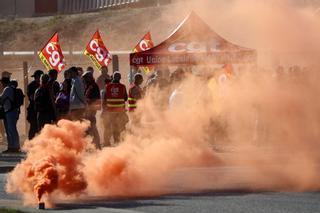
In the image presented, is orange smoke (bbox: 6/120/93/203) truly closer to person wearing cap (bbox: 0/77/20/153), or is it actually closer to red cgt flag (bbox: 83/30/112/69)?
person wearing cap (bbox: 0/77/20/153)

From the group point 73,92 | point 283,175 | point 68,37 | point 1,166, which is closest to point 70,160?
point 283,175

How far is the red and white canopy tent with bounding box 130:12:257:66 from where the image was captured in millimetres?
21844

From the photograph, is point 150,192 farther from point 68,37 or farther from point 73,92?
point 68,37

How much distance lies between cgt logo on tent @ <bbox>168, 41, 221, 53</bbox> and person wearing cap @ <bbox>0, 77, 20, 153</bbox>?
12.0 ft

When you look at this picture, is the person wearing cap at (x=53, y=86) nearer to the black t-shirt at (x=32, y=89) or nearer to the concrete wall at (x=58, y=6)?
the black t-shirt at (x=32, y=89)

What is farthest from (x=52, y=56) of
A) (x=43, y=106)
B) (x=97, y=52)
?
(x=43, y=106)

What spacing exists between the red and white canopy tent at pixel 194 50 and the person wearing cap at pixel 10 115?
2.84 metres

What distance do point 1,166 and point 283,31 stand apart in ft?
19.9

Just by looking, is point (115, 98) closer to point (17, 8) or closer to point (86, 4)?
point (86, 4)

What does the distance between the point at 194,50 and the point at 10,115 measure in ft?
14.1

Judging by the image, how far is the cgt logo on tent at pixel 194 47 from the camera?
22734 millimetres

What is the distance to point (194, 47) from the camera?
23.3 m

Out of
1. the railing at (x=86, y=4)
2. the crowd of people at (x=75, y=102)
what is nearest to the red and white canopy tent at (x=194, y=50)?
the crowd of people at (x=75, y=102)

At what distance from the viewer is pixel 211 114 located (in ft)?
60.6
